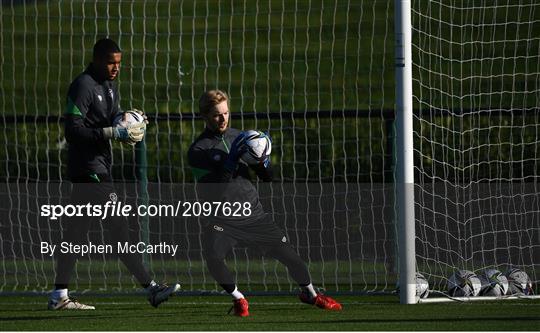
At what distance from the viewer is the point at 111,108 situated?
28.9 ft

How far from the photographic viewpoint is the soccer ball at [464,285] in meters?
9.02

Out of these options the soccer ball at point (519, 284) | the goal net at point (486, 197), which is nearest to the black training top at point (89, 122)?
the goal net at point (486, 197)

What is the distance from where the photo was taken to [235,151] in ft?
26.8

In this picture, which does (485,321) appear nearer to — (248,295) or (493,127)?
(248,295)

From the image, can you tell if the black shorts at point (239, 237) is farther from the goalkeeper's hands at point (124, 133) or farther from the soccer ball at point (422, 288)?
the soccer ball at point (422, 288)

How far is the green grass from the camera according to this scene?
7391mm

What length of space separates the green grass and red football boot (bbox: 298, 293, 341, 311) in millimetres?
60

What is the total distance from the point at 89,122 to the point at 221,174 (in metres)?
1.07

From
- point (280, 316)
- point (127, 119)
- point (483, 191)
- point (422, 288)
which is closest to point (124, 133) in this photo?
point (127, 119)

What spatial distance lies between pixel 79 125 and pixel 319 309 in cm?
205

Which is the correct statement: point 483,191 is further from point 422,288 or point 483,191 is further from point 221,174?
point 221,174

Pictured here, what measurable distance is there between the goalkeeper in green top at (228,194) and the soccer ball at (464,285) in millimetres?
1046

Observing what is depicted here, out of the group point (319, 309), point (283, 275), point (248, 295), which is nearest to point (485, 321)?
point (319, 309)

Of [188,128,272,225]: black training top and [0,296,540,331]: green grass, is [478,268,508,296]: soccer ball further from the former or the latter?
[188,128,272,225]: black training top
